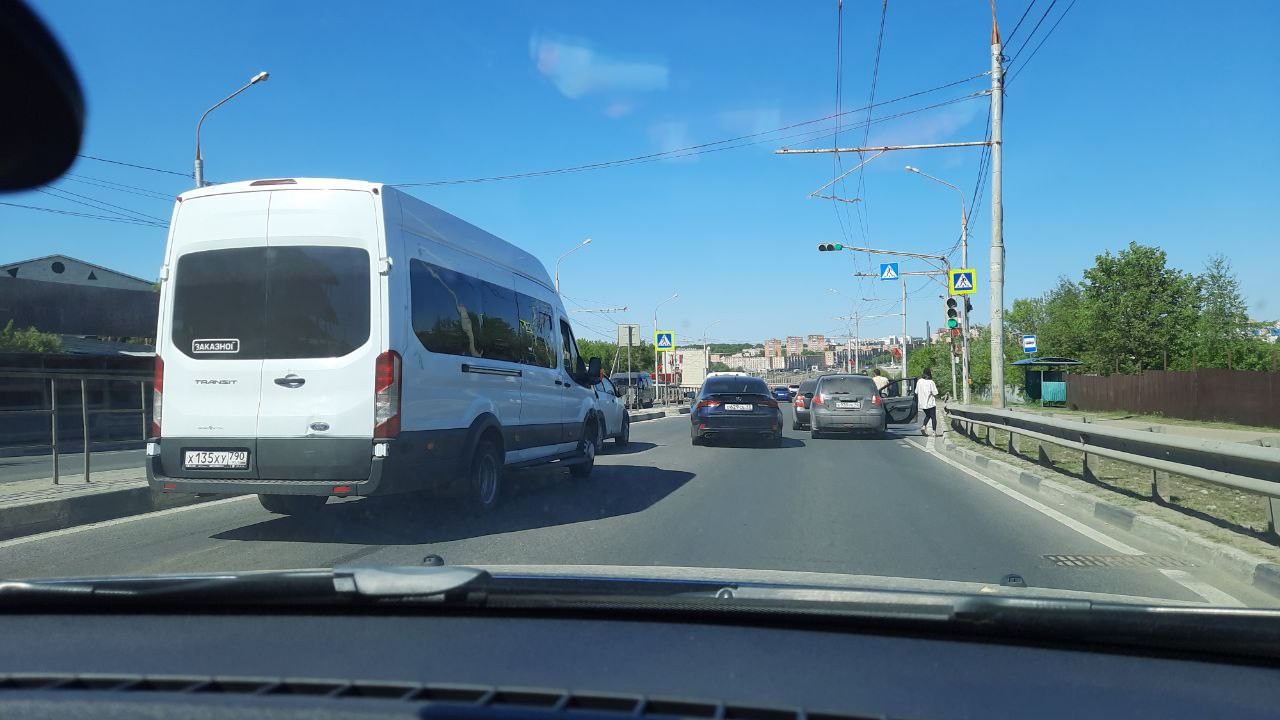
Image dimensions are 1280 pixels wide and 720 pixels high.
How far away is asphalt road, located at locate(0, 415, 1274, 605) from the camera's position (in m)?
6.14

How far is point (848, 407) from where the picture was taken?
20359 mm

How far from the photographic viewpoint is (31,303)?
30.8 metres

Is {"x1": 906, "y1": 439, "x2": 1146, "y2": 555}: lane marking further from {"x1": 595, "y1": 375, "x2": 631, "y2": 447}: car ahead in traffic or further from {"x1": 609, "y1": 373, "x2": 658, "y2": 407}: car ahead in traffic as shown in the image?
{"x1": 609, "y1": 373, "x2": 658, "y2": 407}: car ahead in traffic

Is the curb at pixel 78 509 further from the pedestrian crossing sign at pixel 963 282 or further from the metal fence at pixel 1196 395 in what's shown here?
the metal fence at pixel 1196 395

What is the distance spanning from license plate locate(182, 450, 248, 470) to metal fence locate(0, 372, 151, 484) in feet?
12.5

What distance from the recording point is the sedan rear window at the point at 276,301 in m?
6.84

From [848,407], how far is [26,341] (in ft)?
78.5

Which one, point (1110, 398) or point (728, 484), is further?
point (1110, 398)

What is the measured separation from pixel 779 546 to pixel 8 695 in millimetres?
5481

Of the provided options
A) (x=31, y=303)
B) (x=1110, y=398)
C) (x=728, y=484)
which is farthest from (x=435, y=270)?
(x=1110, y=398)

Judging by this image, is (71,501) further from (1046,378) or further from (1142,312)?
(1142,312)

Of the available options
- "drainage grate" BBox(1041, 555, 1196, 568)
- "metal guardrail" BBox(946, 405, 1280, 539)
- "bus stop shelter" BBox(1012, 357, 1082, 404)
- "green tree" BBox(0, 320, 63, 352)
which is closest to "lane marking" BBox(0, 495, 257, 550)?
"drainage grate" BBox(1041, 555, 1196, 568)

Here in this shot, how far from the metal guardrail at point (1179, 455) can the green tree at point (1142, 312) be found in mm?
41054

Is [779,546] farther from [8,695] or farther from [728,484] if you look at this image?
[8,695]
